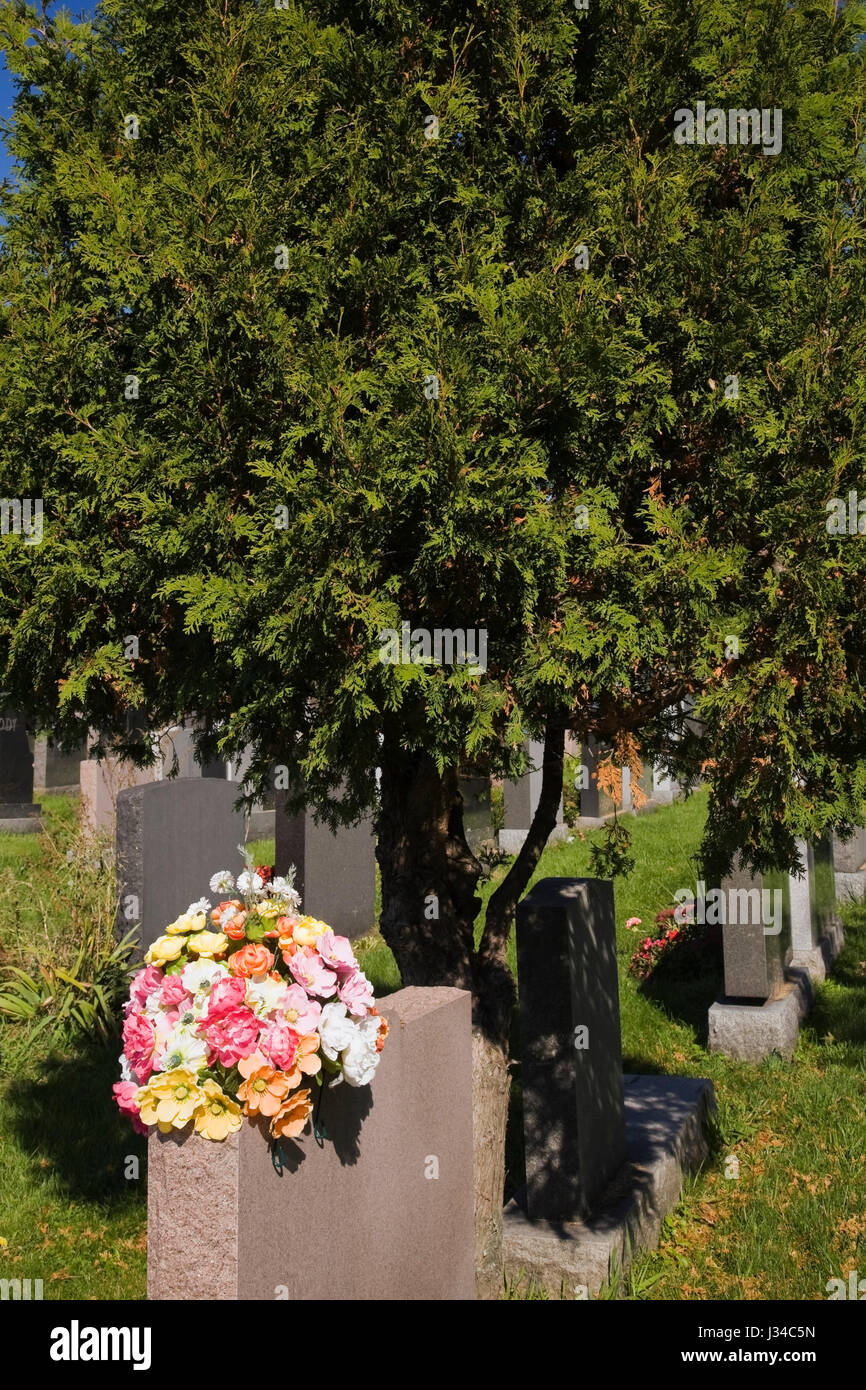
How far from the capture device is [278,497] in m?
3.93

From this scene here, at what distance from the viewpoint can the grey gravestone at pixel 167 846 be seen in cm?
859

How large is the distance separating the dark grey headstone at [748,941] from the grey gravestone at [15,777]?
29.7ft

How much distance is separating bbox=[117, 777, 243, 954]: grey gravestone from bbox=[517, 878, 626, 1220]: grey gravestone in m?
3.84

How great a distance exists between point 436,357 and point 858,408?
4.47ft

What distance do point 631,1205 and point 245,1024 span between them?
127 inches

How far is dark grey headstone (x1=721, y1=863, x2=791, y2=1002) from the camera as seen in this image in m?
8.55
